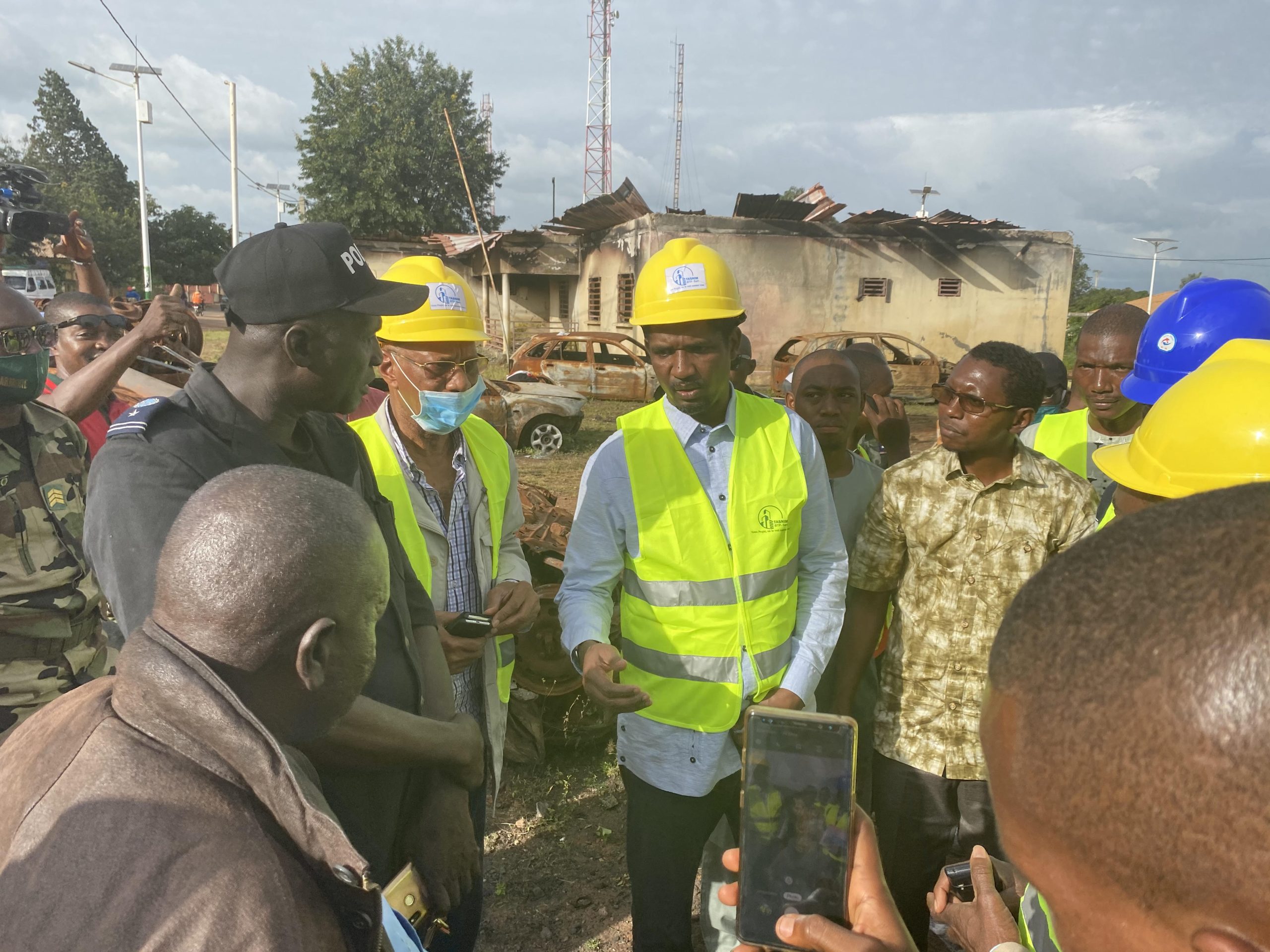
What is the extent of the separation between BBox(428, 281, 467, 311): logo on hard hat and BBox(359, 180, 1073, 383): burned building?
15.5 meters

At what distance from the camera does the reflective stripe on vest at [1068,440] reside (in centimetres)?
359

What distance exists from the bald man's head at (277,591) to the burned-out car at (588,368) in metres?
13.1

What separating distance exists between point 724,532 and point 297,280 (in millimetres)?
1450

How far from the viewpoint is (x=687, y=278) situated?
2668 mm

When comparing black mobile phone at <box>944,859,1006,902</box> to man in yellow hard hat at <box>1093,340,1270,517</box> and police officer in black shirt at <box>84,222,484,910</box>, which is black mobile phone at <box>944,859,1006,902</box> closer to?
man in yellow hard hat at <box>1093,340,1270,517</box>

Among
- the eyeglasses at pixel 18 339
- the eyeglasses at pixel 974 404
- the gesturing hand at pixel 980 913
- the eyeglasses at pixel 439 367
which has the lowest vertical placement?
the gesturing hand at pixel 980 913

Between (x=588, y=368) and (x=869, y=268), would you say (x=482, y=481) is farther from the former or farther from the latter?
(x=869, y=268)

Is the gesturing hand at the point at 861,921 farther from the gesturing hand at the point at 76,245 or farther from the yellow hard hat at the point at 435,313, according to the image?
the gesturing hand at the point at 76,245

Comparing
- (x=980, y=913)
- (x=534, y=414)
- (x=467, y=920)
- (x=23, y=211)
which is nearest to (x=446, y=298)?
(x=467, y=920)

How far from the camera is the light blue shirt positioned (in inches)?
99.5

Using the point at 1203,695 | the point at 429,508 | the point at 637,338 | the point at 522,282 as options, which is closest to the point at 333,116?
the point at 522,282

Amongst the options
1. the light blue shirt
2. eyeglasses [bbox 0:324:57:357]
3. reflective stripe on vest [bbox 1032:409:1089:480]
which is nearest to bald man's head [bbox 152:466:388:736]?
the light blue shirt

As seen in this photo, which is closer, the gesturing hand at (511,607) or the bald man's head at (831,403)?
the gesturing hand at (511,607)

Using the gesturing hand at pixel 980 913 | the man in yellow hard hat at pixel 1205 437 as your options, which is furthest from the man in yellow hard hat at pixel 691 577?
the man in yellow hard hat at pixel 1205 437
